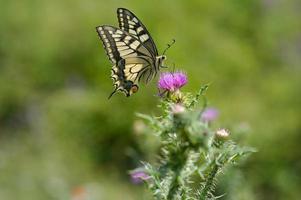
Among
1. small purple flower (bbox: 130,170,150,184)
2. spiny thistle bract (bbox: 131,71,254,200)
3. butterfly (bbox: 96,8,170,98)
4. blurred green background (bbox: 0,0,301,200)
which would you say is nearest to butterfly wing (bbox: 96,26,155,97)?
butterfly (bbox: 96,8,170,98)

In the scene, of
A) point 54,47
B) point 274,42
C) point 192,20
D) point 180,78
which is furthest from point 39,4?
point 180,78

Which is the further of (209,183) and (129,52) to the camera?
(129,52)

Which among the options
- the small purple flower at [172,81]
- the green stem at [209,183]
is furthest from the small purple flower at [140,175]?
the small purple flower at [172,81]

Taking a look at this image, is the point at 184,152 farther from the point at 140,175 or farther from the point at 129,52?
the point at 129,52

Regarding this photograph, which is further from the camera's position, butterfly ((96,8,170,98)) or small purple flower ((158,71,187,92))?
butterfly ((96,8,170,98))

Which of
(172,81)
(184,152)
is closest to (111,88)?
(172,81)

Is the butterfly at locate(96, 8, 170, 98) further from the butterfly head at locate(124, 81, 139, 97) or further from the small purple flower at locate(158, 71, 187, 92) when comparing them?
the small purple flower at locate(158, 71, 187, 92)

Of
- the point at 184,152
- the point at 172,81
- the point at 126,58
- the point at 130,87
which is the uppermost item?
the point at 126,58
